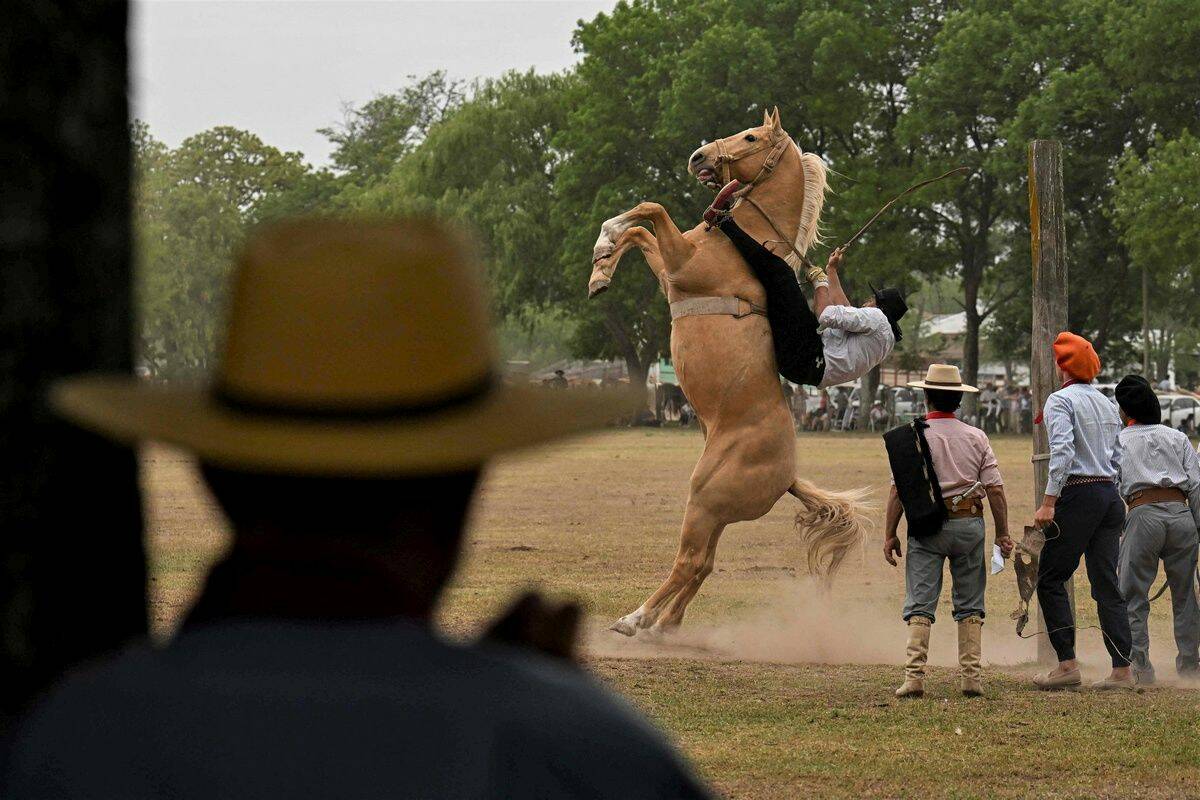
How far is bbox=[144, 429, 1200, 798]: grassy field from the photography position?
750cm

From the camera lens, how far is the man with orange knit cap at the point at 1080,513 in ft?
31.6

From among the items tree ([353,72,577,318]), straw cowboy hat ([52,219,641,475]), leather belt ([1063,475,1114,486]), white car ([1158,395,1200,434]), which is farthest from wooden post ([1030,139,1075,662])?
tree ([353,72,577,318])

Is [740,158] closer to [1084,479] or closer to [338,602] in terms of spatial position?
[1084,479]

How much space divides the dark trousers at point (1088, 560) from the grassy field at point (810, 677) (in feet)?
1.11

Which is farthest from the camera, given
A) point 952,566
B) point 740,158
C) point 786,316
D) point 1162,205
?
point 1162,205

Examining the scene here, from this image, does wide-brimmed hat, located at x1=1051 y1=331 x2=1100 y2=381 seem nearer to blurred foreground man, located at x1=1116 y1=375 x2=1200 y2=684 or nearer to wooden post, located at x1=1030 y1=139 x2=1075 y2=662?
blurred foreground man, located at x1=1116 y1=375 x2=1200 y2=684

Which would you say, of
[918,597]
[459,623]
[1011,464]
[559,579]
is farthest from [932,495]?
[1011,464]

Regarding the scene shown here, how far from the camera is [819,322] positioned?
1080 cm

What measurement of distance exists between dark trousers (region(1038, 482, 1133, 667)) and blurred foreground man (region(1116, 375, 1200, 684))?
214 mm

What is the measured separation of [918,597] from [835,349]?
198 centimetres

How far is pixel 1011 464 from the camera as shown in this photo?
111 ft

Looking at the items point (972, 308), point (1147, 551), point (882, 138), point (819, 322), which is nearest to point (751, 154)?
point (819, 322)

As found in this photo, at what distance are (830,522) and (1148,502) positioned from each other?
2.09 metres

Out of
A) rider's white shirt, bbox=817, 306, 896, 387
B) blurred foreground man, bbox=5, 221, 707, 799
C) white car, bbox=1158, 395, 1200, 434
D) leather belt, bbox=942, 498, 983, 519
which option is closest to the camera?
blurred foreground man, bbox=5, 221, 707, 799
